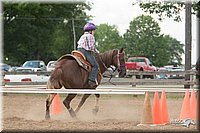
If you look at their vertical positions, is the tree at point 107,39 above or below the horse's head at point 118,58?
above

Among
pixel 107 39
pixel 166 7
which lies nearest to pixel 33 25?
pixel 166 7

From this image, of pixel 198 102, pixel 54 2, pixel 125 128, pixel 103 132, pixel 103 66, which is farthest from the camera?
pixel 54 2

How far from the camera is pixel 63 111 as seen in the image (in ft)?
→ 42.2

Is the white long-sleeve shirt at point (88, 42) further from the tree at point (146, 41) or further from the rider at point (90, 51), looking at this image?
the tree at point (146, 41)

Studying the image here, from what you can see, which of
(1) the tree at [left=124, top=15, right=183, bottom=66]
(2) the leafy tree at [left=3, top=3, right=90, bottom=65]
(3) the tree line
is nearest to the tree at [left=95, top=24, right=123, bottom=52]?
(3) the tree line

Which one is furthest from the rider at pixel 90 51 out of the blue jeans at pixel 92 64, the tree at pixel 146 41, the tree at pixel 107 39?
the tree at pixel 107 39

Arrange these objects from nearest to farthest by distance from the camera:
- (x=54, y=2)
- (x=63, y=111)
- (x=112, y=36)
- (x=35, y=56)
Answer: (x=63, y=111), (x=54, y=2), (x=35, y=56), (x=112, y=36)

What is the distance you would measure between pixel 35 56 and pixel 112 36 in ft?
92.0

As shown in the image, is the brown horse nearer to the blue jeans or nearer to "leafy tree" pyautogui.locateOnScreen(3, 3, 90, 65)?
the blue jeans

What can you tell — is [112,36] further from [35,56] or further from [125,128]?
[125,128]

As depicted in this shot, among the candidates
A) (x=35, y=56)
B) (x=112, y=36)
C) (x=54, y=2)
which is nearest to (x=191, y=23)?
(x=54, y=2)

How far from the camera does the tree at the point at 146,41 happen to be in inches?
3041

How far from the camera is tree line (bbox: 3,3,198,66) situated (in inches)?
1695

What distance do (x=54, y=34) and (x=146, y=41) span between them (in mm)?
27301
